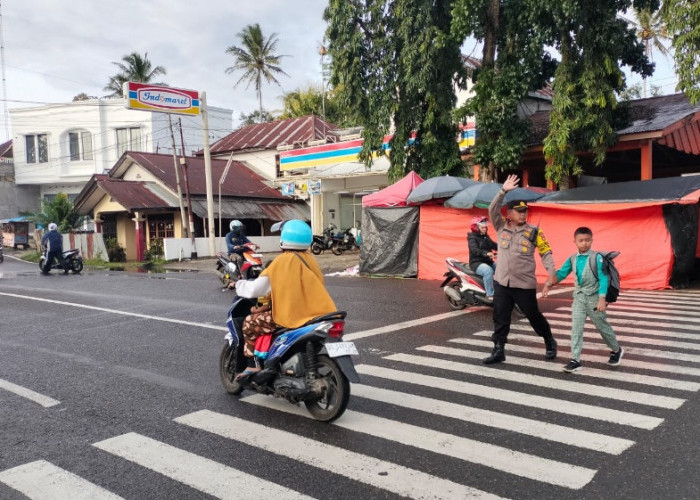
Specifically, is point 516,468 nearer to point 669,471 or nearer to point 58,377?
point 669,471

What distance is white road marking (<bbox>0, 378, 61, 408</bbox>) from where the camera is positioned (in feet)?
17.9

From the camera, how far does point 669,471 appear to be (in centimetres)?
366

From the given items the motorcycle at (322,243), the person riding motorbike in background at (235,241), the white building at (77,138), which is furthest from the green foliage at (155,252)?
the person riding motorbike in background at (235,241)

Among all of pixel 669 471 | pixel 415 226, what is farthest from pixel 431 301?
pixel 669 471

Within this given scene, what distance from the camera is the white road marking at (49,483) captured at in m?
3.54

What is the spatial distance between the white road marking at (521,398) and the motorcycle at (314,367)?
1324mm

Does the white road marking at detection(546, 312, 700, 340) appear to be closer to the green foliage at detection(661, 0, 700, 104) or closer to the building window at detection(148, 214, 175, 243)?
the green foliage at detection(661, 0, 700, 104)

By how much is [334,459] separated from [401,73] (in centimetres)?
1526

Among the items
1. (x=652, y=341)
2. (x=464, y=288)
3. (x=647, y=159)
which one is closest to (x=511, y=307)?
(x=652, y=341)

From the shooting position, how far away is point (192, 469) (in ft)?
12.7

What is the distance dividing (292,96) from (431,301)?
35558mm

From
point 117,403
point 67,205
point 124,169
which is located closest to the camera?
point 117,403

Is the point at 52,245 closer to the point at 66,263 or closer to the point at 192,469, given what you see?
the point at 66,263

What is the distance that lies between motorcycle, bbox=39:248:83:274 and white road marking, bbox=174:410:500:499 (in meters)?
17.7
